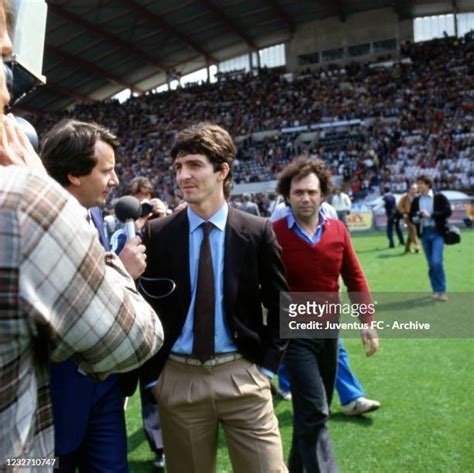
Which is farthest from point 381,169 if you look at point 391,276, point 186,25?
point 391,276

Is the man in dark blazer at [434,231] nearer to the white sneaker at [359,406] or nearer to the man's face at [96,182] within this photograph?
the white sneaker at [359,406]

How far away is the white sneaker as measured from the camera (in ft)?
13.4

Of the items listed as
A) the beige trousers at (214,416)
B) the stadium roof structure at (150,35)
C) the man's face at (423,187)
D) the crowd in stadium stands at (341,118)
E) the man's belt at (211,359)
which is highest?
the stadium roof structure at (150,35)

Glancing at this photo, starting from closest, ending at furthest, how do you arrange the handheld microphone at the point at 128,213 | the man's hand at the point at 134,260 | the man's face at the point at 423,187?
1. the man's hand at the point at 134,260
2. the handheld microphone at the point at 128,213
3. the man's face at the point at 423,187

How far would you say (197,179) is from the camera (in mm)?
2396

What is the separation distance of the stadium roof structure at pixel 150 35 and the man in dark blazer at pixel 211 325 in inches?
1110

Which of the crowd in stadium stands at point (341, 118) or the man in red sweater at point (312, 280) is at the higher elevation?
the crowd in stadium stands at point (341, 118)

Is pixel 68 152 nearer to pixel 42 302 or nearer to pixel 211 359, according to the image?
pixel 211 359

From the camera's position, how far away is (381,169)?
2770cm

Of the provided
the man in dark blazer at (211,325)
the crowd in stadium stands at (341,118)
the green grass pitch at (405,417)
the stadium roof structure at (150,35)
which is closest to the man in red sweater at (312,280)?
the man in dark blazer at (211,325)

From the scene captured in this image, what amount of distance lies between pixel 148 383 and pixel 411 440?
2.12m

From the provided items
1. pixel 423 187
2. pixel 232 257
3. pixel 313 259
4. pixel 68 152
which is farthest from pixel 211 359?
pixel 423 187

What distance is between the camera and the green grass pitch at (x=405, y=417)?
3330 millimetres

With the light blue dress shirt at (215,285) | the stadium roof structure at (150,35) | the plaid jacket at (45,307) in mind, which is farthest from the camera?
the stadium roof structure at (150,35)
